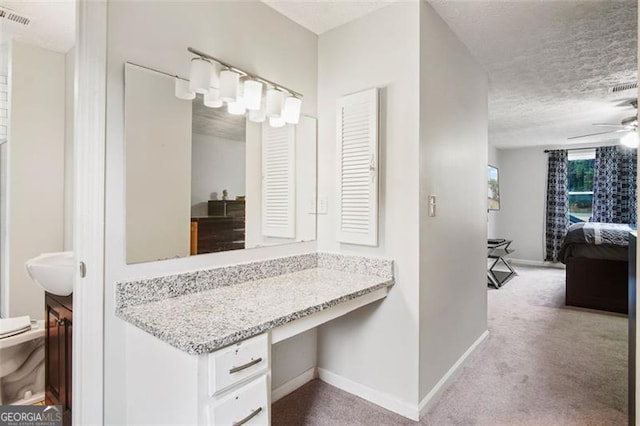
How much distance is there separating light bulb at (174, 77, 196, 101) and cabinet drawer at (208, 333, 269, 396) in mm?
1148

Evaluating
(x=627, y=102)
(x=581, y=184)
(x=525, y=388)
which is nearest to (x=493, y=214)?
(x=581, y=184)

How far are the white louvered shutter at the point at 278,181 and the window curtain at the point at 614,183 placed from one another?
250 inches

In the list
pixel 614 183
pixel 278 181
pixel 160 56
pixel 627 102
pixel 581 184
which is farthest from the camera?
pixel 581 184

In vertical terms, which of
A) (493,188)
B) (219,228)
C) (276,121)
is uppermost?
(276,121)

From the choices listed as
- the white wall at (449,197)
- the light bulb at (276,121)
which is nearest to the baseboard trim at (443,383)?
the white wall at (449,197)

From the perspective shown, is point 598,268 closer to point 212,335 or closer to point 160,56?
point 212,335

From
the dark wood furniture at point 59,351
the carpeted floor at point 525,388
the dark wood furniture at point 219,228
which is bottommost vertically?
the carpeted floor at point 525,388

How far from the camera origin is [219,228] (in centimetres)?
178

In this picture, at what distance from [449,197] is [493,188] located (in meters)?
4.67

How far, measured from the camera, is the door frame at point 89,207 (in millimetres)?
1330

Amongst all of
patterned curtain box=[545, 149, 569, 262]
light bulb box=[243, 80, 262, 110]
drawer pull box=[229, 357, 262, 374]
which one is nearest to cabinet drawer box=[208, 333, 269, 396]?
drawer pull box=[229, 357, 262, 374]

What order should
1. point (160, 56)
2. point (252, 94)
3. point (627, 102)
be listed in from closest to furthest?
point (160, 56) → point (252, 94) → point (627, 102)

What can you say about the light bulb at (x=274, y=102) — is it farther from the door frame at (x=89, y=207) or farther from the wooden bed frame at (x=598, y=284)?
the wooden bed frame at (x=598, y=284)

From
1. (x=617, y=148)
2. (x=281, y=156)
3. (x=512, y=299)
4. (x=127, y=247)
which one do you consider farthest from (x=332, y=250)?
(x=617, y=148)
